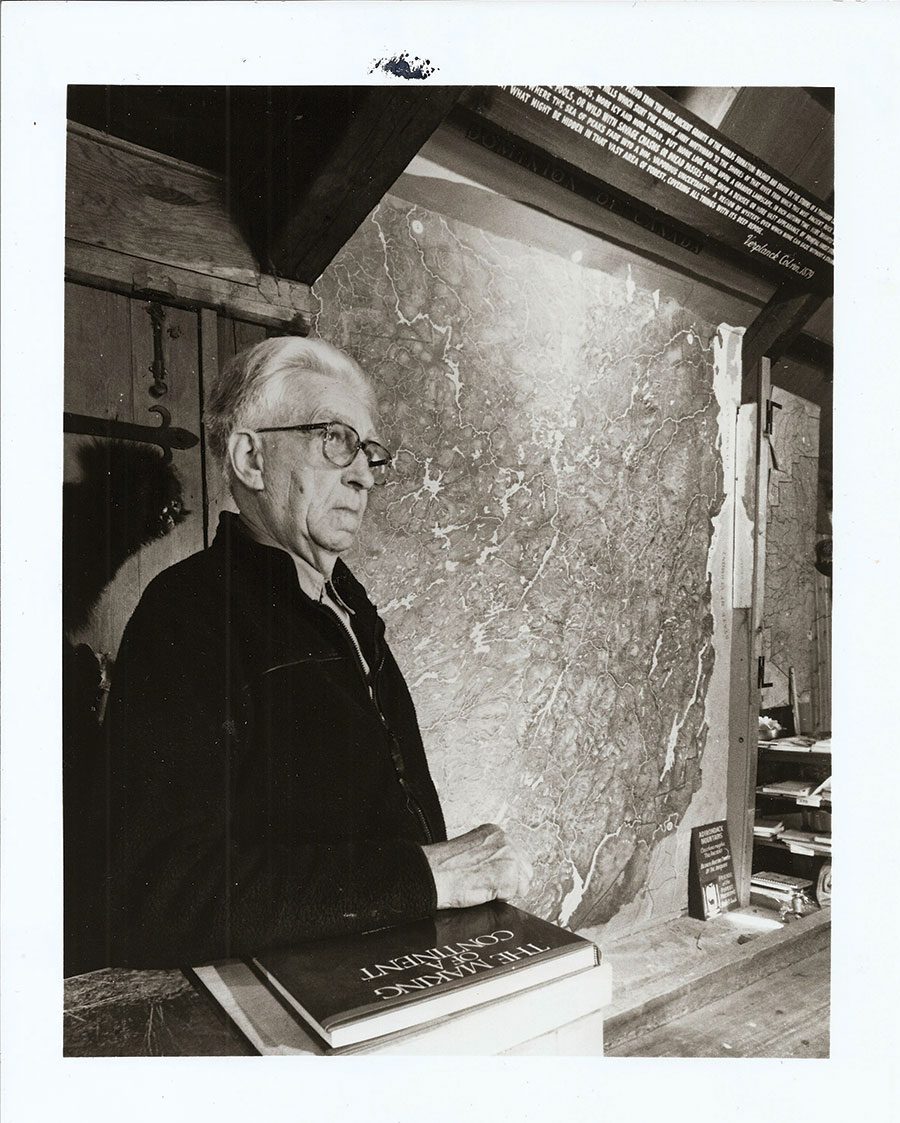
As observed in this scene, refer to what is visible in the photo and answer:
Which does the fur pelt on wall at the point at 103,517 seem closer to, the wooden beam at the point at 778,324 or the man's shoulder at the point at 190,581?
the man's shoulder at the point at 190,581

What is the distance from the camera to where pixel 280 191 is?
129cm

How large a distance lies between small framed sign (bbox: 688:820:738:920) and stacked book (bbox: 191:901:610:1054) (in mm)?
531

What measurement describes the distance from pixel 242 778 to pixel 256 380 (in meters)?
0.64

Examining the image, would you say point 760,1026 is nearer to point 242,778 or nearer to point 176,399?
point 242,778

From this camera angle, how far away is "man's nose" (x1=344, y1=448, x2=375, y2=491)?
1349mm

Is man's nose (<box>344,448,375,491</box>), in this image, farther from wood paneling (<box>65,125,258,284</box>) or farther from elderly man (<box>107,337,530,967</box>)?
wood paneling (<box>65,125,258,284</box>)

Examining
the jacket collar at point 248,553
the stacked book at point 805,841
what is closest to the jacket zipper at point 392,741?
the jacket collar at point 248,553

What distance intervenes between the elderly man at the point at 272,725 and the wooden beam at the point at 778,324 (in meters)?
0.93

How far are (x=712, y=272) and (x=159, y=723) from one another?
1.44 meters

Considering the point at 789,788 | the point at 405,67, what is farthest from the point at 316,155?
the point at 789,788

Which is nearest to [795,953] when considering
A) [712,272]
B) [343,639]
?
[343,639]

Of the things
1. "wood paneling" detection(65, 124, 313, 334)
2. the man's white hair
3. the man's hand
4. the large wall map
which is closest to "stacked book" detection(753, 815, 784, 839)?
the large wall map

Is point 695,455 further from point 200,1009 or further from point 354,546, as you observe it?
point 200,1009

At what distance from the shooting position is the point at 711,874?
176 centimetres
